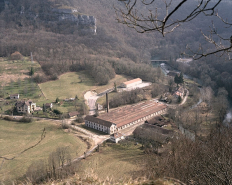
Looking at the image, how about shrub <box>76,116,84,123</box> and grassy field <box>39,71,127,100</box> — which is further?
grassy field <box>39,71,127,100</box>

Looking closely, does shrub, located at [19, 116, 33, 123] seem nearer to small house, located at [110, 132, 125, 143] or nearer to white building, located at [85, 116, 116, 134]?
white building, located at [85, 116, 116, 134]

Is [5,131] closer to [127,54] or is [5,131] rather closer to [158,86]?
[158,86]

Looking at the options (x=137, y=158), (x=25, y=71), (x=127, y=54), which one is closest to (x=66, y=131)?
(x=137, y=158)

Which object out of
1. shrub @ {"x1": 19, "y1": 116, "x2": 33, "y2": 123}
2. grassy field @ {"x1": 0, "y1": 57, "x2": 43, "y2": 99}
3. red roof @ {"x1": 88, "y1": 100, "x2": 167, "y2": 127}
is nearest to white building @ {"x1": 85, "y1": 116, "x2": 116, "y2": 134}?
red roof @ {"x1": 88, "y1": 100, "x2": 167, "y2": 127}

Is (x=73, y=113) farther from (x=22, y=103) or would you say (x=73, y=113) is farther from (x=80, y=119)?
(x=22, y=103)

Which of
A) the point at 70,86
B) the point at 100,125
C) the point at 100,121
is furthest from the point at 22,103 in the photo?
the point at 100,125
